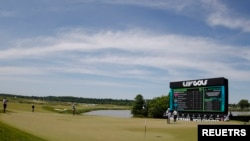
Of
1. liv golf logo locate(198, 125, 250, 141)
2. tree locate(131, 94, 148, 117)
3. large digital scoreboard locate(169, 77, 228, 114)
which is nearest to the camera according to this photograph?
liv golf logo locate(198, 125, 250, 141)

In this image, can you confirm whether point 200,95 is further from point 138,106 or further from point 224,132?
point 138,106

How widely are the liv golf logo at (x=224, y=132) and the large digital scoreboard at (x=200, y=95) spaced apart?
119ft

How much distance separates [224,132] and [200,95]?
40.7 metres

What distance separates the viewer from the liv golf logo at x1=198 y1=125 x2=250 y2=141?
19.1 m

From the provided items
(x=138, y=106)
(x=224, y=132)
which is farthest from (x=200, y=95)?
(x=138, y=106)

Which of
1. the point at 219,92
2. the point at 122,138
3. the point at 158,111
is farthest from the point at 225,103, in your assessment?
the point at 158,111

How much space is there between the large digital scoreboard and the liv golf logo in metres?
36.3

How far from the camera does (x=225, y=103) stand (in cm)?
5450

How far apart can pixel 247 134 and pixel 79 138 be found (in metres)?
13.0

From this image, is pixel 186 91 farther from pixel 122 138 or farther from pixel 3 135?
Result: pixel 3 135

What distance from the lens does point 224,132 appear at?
1923cm

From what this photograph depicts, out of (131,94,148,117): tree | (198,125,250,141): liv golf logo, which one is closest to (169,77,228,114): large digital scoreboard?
(198,125,250,141): liv golf logo

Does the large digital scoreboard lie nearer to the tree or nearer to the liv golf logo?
the liv golf logo

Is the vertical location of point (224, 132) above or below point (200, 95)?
below
